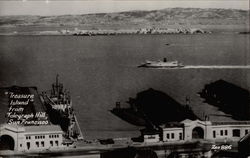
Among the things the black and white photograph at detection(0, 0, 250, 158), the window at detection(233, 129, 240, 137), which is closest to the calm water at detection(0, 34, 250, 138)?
the black and white photograph at detection(0, 0, 250, 158)

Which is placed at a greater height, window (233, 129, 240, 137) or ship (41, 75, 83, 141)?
ship (41, 75, 83, 141)

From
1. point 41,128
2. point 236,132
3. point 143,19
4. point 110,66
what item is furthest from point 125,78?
point 236,132

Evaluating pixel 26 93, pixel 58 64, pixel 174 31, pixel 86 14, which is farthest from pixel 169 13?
pixel 26 93

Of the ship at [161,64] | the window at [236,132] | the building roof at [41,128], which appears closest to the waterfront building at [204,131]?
the window at [236,132]

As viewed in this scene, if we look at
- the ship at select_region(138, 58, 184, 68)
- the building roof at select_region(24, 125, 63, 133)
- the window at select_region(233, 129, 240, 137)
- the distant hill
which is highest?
the distant hill

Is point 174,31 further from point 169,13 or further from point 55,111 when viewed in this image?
point 55,111

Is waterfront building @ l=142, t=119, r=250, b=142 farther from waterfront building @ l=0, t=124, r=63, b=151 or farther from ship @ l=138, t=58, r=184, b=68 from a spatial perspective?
waterfront building @ l=0, t=124, r=63, b=151
